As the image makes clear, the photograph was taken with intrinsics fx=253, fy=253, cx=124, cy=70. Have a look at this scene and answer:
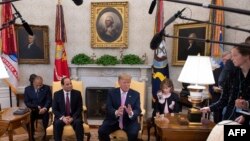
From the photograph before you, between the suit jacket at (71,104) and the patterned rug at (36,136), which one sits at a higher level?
the suit jacket at (71,104)

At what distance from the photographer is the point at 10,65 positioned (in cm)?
608

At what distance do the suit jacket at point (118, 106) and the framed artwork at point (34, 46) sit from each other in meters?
3.21

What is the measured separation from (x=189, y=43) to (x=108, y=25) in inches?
83.7

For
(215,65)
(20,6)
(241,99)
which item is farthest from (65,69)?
(241,99)

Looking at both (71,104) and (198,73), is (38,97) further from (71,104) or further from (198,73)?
(198,73)

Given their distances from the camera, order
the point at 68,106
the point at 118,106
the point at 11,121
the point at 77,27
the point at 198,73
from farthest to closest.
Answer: the point at 77,27
the point at 68,106
the point at 118,106
the point at 11,121
the point at 198,73

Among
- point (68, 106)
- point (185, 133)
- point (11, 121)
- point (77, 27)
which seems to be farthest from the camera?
point (77, 27)

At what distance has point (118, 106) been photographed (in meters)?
4.23

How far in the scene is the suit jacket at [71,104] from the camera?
435 centimetres

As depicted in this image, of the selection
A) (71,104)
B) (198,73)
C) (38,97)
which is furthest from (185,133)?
(38,97)

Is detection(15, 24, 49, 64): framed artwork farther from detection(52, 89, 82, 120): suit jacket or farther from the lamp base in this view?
the lamp base

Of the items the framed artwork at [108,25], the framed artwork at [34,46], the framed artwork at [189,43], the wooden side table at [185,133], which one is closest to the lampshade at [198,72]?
the wooden side table at [185,133]

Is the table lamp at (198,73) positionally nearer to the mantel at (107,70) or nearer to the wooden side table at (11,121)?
the wooden side table at (11,121)

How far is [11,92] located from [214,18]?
5.17m
